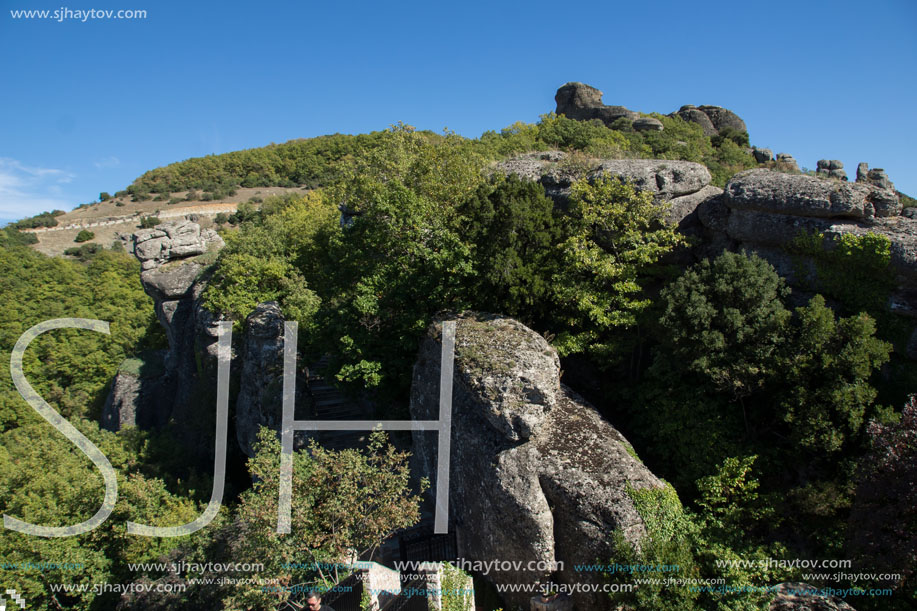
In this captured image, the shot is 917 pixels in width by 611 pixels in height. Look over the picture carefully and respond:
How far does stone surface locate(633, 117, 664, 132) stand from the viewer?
33.4 m

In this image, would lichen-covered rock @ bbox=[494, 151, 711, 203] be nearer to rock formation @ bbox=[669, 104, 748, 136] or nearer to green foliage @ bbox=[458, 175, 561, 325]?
green foliage @ bbox=[458, 175, 561, 325]

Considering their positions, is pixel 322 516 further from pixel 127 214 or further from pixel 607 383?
pixel 127 214

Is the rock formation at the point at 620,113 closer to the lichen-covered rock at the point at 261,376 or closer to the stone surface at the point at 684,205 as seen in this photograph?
the stone surface at the point at 684,205

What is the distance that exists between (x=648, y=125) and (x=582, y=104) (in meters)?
10.8

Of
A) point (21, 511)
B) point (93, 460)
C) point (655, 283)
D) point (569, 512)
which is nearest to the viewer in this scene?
point (569, 512)

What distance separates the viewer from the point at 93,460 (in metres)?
18.8

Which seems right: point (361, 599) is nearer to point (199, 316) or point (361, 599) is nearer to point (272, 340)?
point (272, 340)

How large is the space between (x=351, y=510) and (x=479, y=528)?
3310mm

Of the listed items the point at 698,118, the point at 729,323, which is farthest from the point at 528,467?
the point at 698,118

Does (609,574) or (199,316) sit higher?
(199,316)

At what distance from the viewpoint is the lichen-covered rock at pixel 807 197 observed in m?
14.1

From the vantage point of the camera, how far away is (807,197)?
48.0 feet

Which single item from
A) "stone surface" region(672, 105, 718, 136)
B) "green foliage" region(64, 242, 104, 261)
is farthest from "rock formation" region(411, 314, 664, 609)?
"green foliage" region(64, 242, 104, 261)

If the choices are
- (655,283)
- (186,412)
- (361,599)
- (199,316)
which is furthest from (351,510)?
(186,412)
